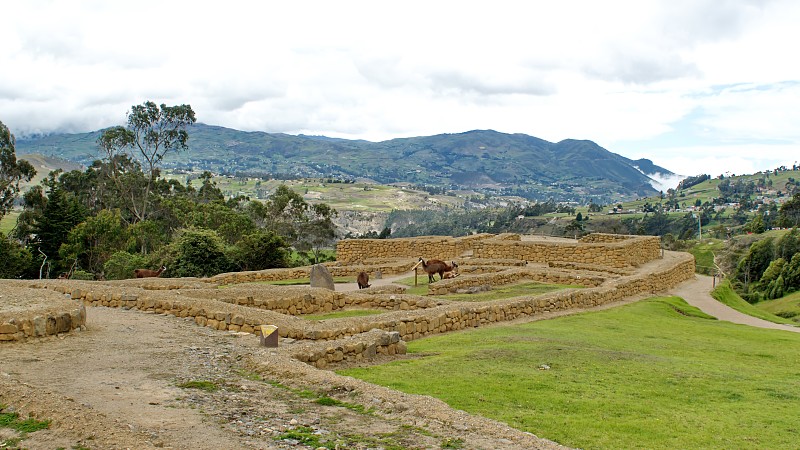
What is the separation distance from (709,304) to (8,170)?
1954 inches

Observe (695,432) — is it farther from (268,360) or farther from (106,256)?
(106,256)

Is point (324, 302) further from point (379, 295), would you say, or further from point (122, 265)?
point (122, 265)

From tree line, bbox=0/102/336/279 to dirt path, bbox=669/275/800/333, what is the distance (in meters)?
22.5

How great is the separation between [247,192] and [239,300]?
13932 centimetres

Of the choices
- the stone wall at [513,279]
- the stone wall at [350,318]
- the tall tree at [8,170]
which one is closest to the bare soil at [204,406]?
the stone wall at [350,318]

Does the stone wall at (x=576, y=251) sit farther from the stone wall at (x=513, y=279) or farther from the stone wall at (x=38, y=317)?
the stone wall at (x=38, y=317)

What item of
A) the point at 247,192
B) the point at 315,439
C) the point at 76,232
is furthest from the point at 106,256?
the point at 247,192

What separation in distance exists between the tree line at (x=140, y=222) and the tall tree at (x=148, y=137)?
93 mm

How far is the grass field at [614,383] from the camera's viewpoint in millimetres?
8086

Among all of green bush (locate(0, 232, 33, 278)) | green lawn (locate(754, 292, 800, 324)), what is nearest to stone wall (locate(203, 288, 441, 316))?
green bush (locate(0, 232, 33, 278))

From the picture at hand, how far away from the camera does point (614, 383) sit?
34.5 feet

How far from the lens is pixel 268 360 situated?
34.4 ft

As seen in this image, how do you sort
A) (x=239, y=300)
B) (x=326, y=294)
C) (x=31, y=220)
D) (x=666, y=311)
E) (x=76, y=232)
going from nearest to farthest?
(x=239, y=300)
(x=326, y=294)
(x=666, y=311)
(x=76, y=232)
(x=31, y=220)

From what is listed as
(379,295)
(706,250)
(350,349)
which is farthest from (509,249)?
(706,250)
